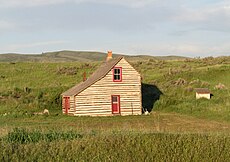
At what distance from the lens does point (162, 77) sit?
187 feet

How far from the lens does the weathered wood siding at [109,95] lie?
37.3 metres

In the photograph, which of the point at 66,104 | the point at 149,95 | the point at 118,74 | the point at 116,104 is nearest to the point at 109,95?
the point at 116,104

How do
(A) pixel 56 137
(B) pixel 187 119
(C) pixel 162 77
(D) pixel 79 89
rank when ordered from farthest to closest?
(C) pixel 162 77, (D) pixel 79 89, (B) pixel 187 119, (A) pixel 56 137

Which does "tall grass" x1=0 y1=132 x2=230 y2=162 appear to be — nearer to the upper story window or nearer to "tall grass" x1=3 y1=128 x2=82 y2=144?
"tall grass" x1=3 y1=128 x2=82 y2=144

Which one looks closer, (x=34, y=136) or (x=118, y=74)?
(x=34, y=136)

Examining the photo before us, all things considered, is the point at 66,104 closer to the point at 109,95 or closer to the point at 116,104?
the point at 109,95

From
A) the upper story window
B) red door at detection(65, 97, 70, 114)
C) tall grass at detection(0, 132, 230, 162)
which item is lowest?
red door at detection(65, 97, 70, 114)

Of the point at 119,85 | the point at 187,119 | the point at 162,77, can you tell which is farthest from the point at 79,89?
the point at 162,77

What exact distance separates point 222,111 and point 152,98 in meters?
13.2

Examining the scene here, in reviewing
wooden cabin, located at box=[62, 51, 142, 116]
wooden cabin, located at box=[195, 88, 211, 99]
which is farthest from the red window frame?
wooden cabin, located at box=[195, 88, 211, 99]

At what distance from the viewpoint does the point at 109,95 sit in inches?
1506

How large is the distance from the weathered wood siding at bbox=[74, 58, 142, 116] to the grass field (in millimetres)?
2018

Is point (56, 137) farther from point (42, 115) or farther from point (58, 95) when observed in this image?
point (58, 95)

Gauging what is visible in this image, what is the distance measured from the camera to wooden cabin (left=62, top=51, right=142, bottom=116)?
37.3 m
